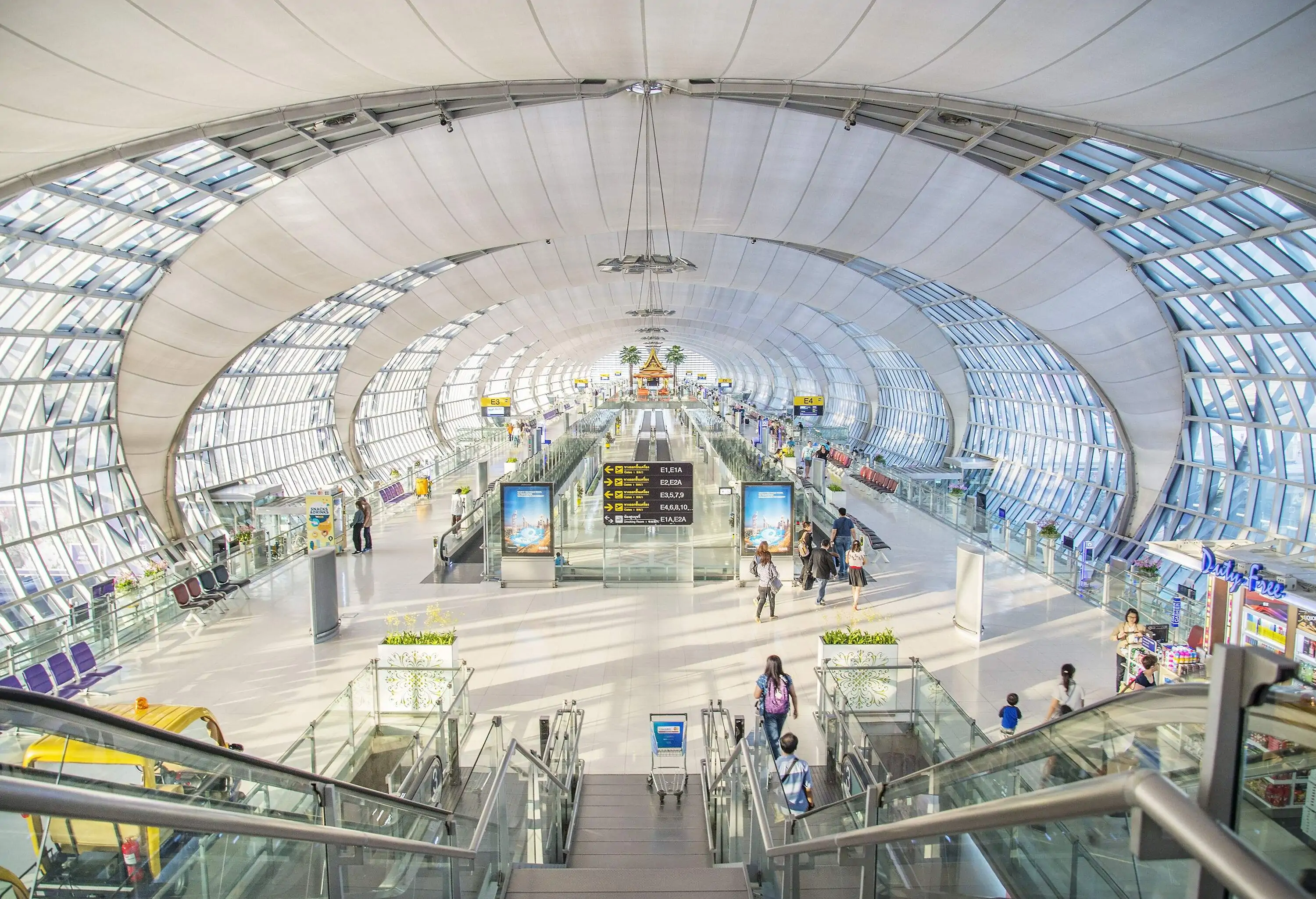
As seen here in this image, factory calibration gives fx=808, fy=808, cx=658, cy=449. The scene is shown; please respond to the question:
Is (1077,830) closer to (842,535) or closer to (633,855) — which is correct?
(633,855)

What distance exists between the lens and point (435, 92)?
54.6 feet

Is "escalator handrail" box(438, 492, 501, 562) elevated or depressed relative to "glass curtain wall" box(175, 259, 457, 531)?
depressed

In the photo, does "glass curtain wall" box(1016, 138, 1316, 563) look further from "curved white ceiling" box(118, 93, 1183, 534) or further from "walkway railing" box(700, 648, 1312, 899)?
"walkway railing" box(700, 648, 1312, 899)

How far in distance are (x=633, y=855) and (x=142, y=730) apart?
20.3 ft

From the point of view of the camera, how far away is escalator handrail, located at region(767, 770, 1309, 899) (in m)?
1.03

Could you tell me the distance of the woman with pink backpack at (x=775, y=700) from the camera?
9.12 m

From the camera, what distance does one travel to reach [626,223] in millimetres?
26484

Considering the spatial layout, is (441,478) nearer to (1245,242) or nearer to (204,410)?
(204,410)

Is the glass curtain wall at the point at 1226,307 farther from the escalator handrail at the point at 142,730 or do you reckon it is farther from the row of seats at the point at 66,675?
the row of seats at the point at 66,675

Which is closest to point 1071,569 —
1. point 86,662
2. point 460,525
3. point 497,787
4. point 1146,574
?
point 1146,574

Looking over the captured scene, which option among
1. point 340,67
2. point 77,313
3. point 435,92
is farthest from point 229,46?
point 77,313

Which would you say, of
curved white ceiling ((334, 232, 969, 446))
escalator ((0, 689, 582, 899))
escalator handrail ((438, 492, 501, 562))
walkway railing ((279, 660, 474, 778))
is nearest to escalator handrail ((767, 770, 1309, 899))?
escalator ((0, 689, 582, 899))

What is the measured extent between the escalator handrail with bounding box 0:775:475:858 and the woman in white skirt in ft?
41.9

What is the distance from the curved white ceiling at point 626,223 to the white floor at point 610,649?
1001 cm
